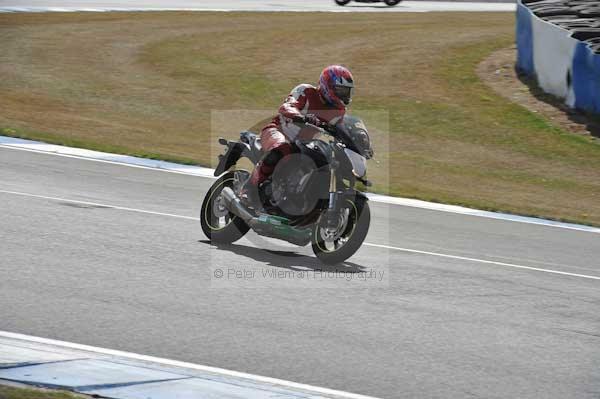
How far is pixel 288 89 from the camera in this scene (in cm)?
2331

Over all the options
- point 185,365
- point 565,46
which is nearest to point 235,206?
point 185,365

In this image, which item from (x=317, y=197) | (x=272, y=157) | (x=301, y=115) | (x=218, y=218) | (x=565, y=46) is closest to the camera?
(x=301, y=115)

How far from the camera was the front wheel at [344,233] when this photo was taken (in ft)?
29.1

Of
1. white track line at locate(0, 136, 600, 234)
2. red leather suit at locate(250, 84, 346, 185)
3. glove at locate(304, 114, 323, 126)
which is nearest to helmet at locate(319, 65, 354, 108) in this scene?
red leather suit at locate(250, 84, 346, 185)

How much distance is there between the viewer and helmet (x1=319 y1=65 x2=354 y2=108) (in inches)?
351

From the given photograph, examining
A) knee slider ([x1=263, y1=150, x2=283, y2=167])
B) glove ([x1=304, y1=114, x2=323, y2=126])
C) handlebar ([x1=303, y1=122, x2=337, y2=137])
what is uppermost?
glove ([x1=304, y1=114, x2=323, y2=126])

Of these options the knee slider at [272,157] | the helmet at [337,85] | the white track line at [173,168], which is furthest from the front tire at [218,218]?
the white track line at [173,168]

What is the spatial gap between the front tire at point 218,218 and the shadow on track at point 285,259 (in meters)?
0.08

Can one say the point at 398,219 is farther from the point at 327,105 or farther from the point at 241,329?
the point at 241,329

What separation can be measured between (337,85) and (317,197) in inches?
38.7

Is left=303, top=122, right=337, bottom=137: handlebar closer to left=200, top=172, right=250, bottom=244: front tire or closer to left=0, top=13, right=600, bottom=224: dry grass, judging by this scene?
left=200, top=172, right=250, bottom=244: front tire

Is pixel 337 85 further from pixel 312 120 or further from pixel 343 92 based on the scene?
pixel 312 120

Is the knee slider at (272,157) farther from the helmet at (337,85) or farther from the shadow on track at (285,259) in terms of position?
the shadow on track at (285,259)

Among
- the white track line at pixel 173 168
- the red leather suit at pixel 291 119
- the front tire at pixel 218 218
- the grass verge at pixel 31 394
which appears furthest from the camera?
the white track line at pixel 173 168
